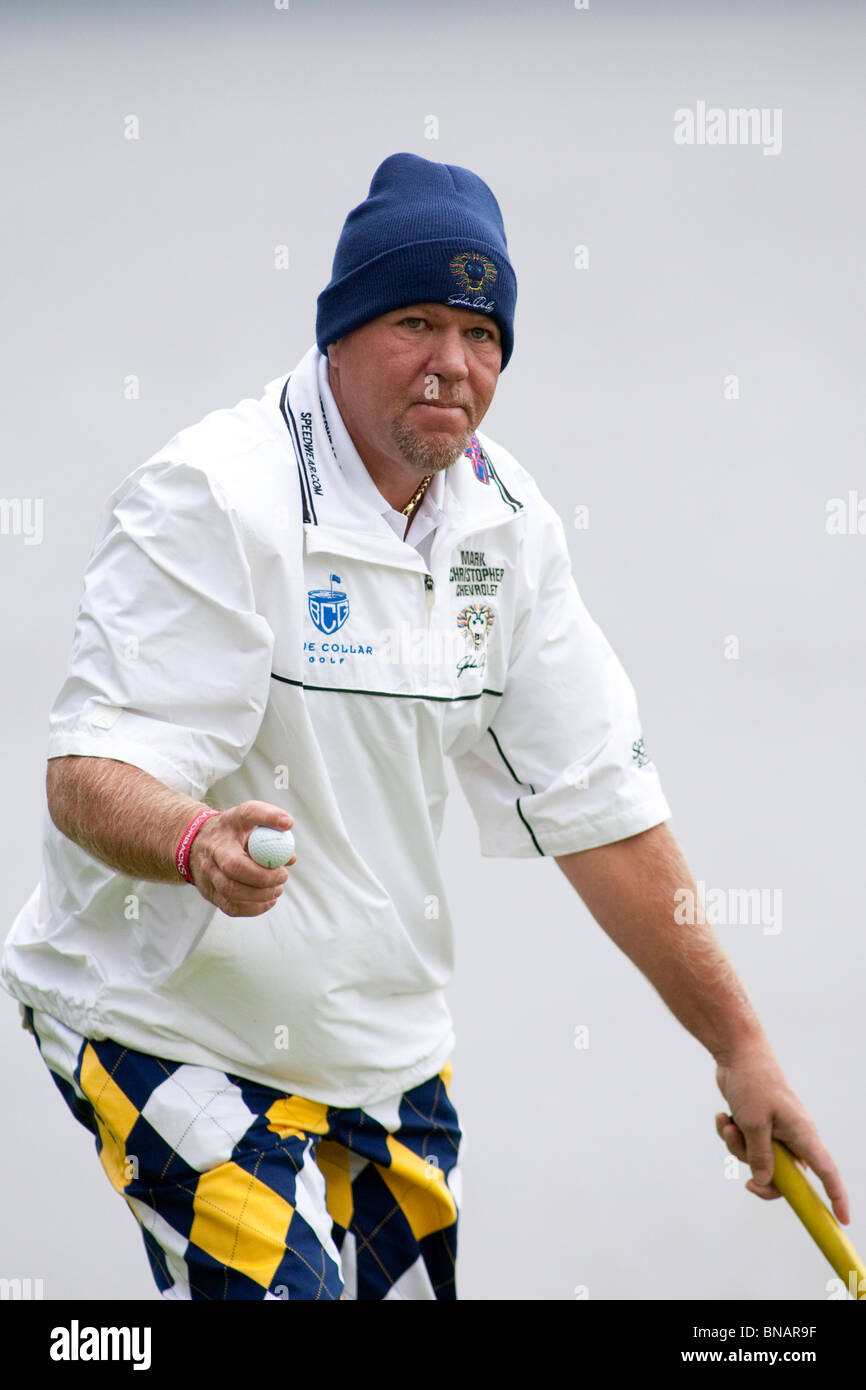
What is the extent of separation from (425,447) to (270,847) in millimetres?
665

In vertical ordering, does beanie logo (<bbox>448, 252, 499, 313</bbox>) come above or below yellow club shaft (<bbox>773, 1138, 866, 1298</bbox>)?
above

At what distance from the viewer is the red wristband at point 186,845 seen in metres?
1.57

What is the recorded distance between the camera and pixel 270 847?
1.46 metres

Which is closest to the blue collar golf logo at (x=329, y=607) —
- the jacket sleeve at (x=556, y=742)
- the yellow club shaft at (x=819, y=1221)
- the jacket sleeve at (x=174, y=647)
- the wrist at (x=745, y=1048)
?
the jacket sleeve at (x=174, y=647)

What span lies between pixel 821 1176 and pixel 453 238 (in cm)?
119

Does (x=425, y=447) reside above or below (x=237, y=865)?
above

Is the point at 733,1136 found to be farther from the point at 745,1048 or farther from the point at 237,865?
the point at 237,865

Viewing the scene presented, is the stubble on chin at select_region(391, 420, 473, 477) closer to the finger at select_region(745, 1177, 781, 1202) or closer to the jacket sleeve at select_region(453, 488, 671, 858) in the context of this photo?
the jacket sleeve at select_region(453, 488, 671, 858)

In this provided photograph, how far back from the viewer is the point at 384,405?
197 cm

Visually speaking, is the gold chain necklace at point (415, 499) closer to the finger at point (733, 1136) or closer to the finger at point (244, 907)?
the finger at point (244, 907)

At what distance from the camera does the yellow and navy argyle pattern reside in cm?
183

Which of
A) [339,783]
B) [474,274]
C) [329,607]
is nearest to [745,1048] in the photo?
[339,783]

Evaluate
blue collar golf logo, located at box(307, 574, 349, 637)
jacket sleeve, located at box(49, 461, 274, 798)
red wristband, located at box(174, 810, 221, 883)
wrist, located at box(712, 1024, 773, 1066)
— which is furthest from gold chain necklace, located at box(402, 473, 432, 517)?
wrist, located at box(712, 1024, 773, 1066)

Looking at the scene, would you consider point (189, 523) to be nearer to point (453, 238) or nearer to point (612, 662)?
point (453, 238)
